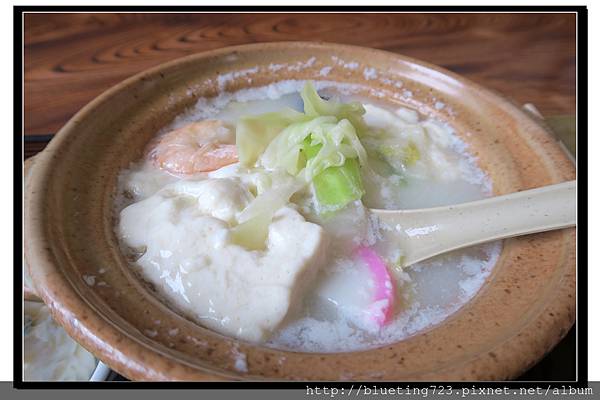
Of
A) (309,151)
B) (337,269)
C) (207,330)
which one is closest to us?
(207,330)

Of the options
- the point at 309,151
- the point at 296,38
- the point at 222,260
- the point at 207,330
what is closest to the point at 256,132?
the point at 309,151

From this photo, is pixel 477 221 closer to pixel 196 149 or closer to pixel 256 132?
pixel 256 132

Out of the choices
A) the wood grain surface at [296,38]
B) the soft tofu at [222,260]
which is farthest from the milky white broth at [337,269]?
the wood grain surface at [296,38]

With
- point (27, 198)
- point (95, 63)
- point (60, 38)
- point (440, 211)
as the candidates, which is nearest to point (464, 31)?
point (440, 211)

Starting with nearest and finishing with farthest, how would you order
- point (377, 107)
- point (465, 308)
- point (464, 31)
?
point (465, 308)
point (377, 107)
point (464, 31)

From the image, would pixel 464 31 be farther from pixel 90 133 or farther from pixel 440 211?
pixel 90 133
